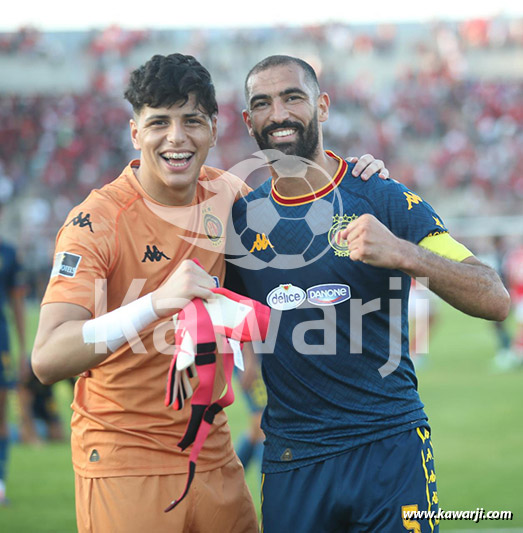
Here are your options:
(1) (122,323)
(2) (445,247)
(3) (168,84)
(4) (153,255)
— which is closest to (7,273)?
(4) (153,255)

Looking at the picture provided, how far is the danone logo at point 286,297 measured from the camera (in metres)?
3.45

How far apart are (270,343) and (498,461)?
17.4ft

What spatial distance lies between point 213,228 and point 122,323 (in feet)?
2.62

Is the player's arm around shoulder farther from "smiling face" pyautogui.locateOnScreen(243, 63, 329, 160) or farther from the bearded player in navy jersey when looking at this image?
"smiling face" pyautogui.locateOnScreen(243, 63, 329, 160)

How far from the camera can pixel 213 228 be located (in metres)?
3.58

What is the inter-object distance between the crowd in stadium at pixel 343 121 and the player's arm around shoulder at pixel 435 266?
20028 millimetres

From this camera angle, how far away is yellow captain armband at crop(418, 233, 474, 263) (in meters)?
3.21

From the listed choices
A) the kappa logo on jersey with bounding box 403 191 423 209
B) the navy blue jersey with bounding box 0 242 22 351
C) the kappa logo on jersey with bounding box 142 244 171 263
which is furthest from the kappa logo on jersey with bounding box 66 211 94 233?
the navy blue jersey with bounding box 0 242 22 351

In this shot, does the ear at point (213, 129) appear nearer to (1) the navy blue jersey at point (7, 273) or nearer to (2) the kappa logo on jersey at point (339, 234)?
(2) the kappa logo on jersey at point (339, 234)

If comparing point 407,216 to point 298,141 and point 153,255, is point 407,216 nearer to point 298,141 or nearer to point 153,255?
point 298,141

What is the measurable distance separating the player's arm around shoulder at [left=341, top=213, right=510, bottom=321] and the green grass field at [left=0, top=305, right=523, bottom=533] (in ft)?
11.6

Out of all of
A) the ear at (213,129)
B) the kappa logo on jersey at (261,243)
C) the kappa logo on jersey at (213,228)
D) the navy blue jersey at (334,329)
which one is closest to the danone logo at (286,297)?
the navy blue jersey at (334,329)

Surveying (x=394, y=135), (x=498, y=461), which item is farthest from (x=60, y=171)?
(x=498, y=461)

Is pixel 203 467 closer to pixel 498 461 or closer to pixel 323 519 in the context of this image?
pixel 323 519
